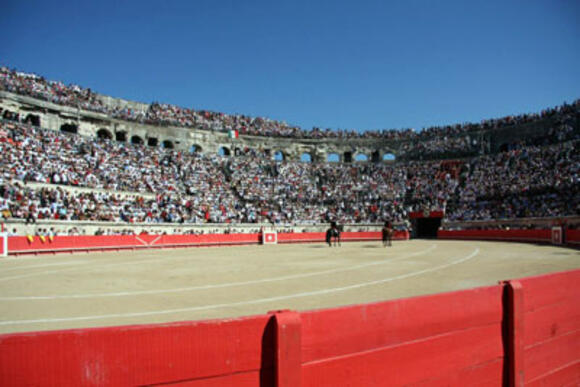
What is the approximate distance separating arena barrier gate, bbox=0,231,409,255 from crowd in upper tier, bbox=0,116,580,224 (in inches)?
101

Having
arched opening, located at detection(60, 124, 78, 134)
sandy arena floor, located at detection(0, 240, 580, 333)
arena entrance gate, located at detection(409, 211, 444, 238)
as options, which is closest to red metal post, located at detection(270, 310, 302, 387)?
sandy arena floor, located at detection(0, 240, 580, 333)

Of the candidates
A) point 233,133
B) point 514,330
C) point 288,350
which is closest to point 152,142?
point 233,133

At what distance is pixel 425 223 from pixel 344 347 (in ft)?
158

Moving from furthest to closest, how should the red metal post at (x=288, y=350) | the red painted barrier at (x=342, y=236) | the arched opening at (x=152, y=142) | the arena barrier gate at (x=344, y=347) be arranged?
1. the arched opening at (x=152, y=142)
2. the red painted barrier at (x=342, y=236)
3. the red metal post at (x=288, y=350)
4. the arena barrier gate at (x=344, y=347)

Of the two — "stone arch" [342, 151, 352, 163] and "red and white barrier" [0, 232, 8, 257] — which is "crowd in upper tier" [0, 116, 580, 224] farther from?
"stone arch" [342, 151, 352, 163]

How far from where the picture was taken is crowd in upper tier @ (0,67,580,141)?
140 ft

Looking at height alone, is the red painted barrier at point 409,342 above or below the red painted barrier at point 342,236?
above

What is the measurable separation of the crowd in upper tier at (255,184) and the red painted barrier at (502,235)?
341 centimetres

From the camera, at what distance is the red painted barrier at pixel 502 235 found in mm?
30625

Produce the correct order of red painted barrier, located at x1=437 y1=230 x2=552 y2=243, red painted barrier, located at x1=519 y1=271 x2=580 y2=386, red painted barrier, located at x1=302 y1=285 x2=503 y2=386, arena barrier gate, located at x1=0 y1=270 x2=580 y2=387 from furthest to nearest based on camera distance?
red painted barrier, located at x1=437 y1=230 x2=552 y2=243, red painted barrier, located at x1=519 y1=271 x2=580 y2=386, red painted barrier, located at x1=302 y1=285 x2=503 y2=386, arena barrier gate, located at x1=0 y1=270 x2=580 y2=387

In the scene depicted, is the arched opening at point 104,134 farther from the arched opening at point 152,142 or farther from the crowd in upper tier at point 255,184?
the crowd in upper tier at point 255,184

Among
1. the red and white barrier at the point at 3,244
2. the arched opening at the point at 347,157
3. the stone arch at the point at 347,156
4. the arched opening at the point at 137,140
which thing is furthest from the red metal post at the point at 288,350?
the arched opening at the point at 347,157

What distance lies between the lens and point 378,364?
3645 mm

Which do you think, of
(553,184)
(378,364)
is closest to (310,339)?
(378,364)
